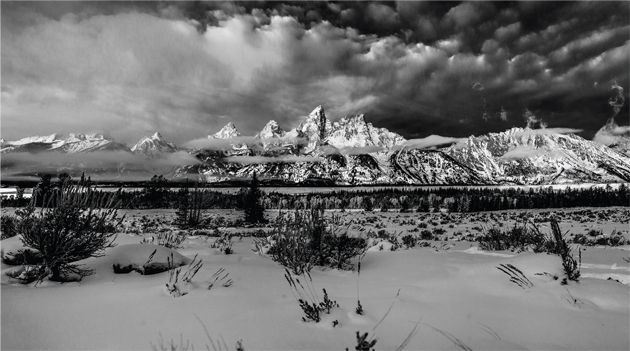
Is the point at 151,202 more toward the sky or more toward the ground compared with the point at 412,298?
more toward the ground

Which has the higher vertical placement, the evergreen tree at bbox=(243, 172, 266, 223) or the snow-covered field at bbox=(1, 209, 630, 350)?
the snow-covered field at bbox=(1, 209, 630, 350)

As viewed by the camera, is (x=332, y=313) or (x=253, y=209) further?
(x=253, y=209)

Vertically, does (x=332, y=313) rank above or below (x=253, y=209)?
above

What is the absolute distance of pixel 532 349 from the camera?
245cm

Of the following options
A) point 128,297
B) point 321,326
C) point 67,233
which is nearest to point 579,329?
point 321,326

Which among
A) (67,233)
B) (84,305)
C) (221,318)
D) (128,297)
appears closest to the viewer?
(221,318)

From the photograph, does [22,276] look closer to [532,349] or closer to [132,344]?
[132,344]

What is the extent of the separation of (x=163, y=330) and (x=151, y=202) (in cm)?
6143

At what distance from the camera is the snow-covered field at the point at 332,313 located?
256 centimetres

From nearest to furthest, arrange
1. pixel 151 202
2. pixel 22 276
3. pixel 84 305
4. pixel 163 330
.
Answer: pixel 163 330 → pixel 84 305 → pixel 22 276 → pixel 151 202

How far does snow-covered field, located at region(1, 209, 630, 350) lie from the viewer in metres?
2.56

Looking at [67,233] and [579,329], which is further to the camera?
[67,233]

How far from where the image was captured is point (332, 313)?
3055 millimetres

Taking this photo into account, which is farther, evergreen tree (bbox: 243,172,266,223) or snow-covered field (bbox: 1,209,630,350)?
evergreen tree (bbox: 243,172,266,223)
